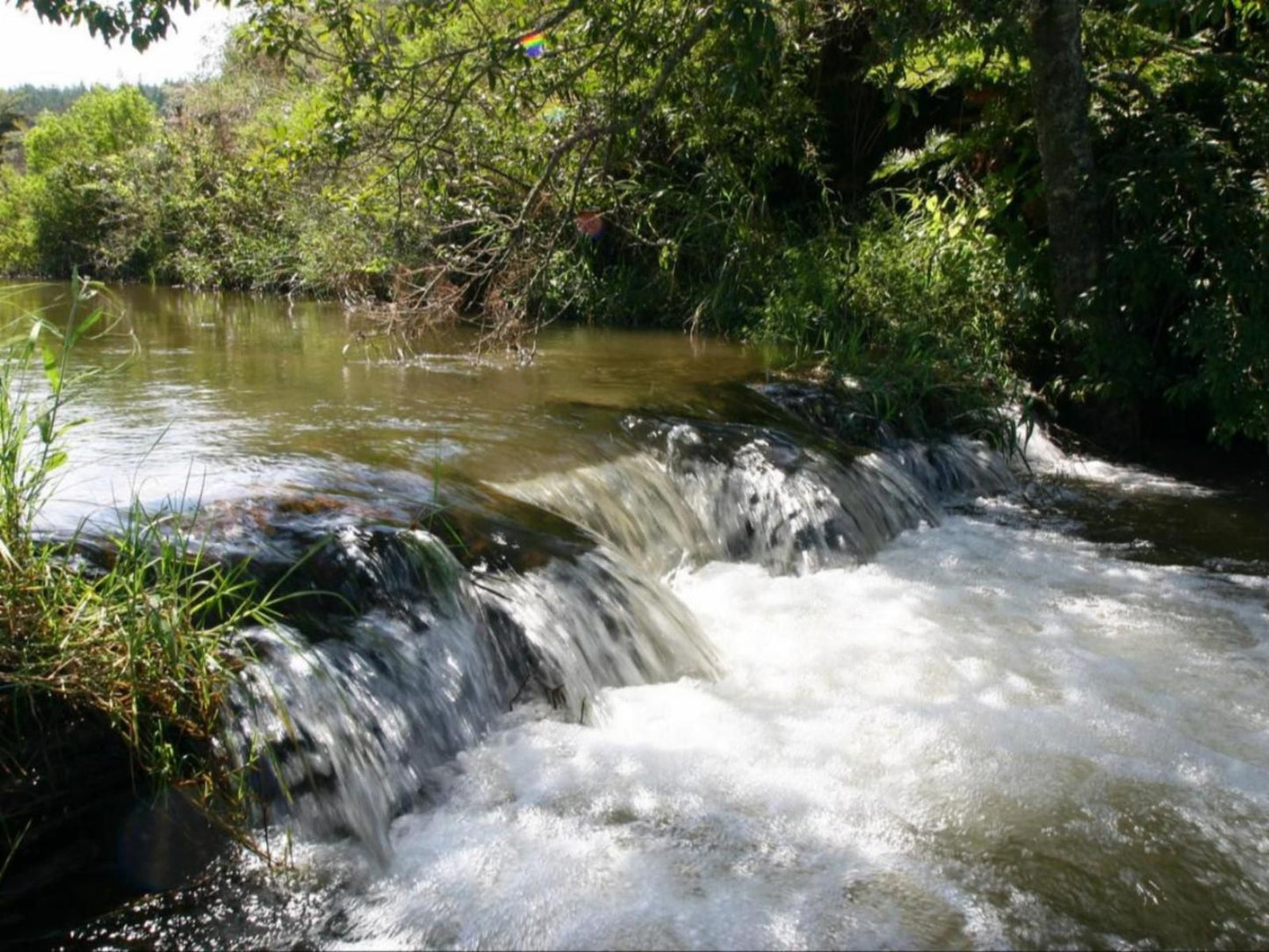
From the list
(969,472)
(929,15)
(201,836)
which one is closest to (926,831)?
(201,836)

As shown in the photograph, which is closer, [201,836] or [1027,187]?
[201,836]

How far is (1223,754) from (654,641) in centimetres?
219

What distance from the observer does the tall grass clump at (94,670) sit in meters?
2.68

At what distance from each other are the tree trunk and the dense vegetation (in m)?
0.02

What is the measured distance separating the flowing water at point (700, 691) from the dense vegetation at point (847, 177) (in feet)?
5.35

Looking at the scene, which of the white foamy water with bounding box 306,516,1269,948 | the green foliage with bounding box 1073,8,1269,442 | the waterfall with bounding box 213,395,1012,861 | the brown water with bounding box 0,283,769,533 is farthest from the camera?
the green foliage with bounding box 1073,8,1269,442

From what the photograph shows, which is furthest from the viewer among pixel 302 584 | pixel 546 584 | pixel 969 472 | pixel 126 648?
pixel 969 472

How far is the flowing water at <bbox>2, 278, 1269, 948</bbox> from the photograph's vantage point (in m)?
2.90

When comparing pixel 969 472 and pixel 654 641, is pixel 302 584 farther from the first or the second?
pixel 969 472

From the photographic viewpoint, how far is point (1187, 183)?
742 cm

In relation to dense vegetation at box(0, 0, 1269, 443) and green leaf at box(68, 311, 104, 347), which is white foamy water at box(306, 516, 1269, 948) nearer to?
green leaf at box(68, 311, 104, 347)

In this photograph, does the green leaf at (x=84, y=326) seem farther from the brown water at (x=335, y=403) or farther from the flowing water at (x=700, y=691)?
the flowing water at (x=700, y=691)

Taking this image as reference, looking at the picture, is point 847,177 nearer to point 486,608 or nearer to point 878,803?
point 486,608

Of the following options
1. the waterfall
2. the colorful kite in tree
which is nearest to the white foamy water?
the waterfall
